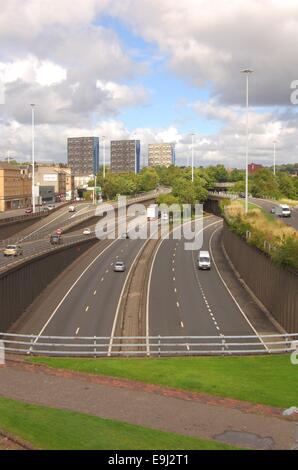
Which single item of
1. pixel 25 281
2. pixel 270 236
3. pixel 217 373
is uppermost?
pixel 270 236

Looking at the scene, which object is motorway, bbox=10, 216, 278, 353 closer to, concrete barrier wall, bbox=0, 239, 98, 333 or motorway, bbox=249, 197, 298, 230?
concrete barrier wall, bbox=0, 239, 98, 333

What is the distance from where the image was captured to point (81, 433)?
559 inches

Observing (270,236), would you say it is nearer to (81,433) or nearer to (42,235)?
(81,433)

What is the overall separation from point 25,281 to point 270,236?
807 inches

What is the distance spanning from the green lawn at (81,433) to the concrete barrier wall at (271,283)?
21179 mm

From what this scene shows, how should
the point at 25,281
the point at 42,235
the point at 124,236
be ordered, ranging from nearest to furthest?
the point at 25,281
the point at 42,235
the point at 124,236

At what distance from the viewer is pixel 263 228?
171 feet

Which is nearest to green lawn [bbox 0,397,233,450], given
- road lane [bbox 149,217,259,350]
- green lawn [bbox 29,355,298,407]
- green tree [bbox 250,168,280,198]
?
green lawn [bbox 29,355,298,407]

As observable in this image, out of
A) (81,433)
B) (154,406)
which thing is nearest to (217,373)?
(154,406)

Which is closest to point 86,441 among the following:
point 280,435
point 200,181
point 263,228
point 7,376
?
point 280,435

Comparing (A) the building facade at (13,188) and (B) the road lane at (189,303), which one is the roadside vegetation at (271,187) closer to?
(A) the building facade at (13,188)

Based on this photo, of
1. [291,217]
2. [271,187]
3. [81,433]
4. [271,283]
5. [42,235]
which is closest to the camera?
[81,433]

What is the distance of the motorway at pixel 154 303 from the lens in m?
40.4
